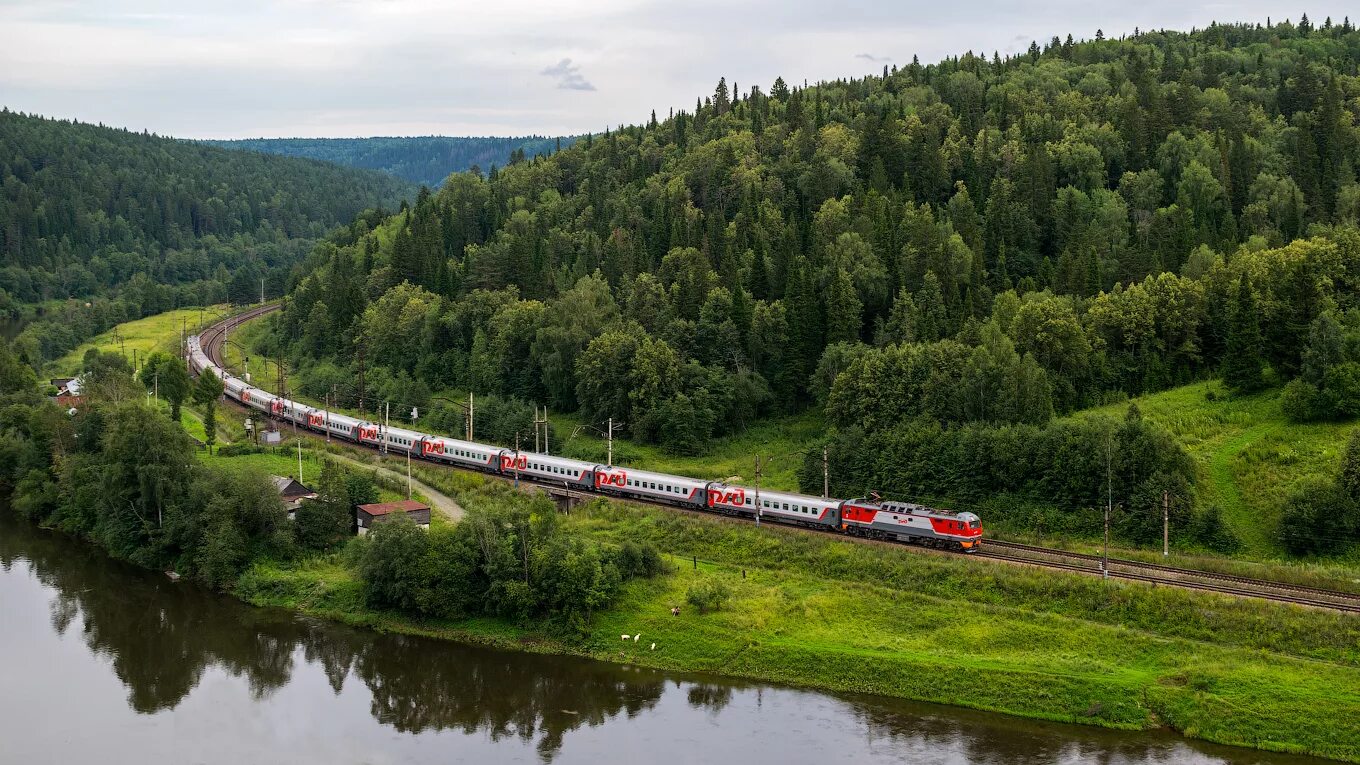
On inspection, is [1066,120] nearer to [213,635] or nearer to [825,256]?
[825,256]

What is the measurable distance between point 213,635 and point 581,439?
124 feet

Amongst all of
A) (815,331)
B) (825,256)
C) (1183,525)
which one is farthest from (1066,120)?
(1183,525)

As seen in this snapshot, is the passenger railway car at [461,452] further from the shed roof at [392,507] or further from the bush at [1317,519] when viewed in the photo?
the bush at [1317,519]

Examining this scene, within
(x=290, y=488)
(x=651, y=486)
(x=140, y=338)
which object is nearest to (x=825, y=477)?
(x=651, y=486)

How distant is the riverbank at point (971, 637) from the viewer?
50.5 metres

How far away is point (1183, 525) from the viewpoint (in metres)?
65.6

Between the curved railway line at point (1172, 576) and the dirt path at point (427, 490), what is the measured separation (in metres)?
28.3

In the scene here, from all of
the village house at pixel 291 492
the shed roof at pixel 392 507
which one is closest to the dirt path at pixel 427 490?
the shed roof at pixel 392 507

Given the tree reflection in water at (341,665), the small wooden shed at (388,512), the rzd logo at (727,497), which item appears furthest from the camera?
the rzd logo at (727,497)

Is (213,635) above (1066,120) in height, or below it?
below

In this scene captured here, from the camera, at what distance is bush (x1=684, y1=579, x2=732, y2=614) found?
205 ft

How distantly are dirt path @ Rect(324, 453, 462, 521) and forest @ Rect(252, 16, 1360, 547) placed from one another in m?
12.1

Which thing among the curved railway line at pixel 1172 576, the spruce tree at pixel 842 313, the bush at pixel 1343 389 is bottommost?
the curved railway line at pixel 1172 576

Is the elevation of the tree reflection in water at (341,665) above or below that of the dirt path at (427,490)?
below
